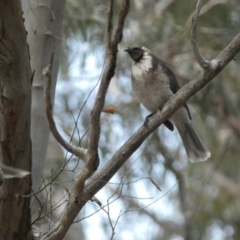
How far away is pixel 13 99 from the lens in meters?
2.27

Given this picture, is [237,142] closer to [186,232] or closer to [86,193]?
[186,232]

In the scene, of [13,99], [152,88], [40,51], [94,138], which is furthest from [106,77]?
[152,88]

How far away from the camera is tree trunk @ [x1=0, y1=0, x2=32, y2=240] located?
227 cm

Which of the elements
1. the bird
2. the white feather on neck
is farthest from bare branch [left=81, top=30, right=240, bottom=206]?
→ the white feather on neck

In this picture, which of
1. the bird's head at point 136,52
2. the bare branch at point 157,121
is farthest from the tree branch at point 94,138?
the bird's head at point 136,52

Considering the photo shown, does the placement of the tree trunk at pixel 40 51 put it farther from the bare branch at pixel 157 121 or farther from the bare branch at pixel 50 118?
the bare branch at pixel 50 118

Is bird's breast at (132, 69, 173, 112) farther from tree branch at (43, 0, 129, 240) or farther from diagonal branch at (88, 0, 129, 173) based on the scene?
diagonal branch at (88, 0, 129, 173)

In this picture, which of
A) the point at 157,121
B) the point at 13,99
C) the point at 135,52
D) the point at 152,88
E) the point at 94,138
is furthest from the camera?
the point at 135,52

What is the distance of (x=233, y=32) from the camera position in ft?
20.2

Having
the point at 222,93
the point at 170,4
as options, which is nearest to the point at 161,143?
the point at 222,93

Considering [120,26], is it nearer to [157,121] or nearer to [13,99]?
[13,99]

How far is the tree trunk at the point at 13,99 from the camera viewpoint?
227cm

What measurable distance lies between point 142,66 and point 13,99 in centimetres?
200

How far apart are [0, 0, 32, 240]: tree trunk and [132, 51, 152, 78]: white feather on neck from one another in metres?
1.87
